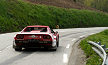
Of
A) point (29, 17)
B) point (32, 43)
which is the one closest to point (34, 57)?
point (32, 43)

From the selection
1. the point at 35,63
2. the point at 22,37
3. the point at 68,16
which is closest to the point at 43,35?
the point at 22,37

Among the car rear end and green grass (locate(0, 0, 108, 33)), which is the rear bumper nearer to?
the car rear end

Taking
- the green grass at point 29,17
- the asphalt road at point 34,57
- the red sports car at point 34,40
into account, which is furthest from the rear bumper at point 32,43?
A: the green grass at point 29,17

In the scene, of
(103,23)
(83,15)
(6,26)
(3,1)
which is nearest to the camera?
(6,26)

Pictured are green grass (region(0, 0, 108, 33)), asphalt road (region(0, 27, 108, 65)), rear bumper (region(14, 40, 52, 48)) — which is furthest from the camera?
green grass (region(0, 0, 108, 33))

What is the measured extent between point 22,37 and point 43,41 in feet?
3.00

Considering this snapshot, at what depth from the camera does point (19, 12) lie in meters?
32.0

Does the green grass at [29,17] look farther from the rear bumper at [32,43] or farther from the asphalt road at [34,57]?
the rear bumper at [32,43]

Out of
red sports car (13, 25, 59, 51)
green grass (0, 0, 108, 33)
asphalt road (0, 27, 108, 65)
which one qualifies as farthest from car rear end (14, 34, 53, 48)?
green grass (0, 0, 108, 33)

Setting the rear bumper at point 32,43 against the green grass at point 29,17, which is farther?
the green grass at point 29,17

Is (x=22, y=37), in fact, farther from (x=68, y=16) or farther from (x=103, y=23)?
(x=103, y=23)

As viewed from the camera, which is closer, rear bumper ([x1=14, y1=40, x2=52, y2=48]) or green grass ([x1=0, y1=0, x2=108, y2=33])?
rear bumper ([x1=14, y1=40, x2=52, y2=48])

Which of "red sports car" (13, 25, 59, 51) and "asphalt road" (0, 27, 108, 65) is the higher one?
"red sports car" (13, 25, 59, 51)

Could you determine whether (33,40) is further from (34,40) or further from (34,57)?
(34,57)
